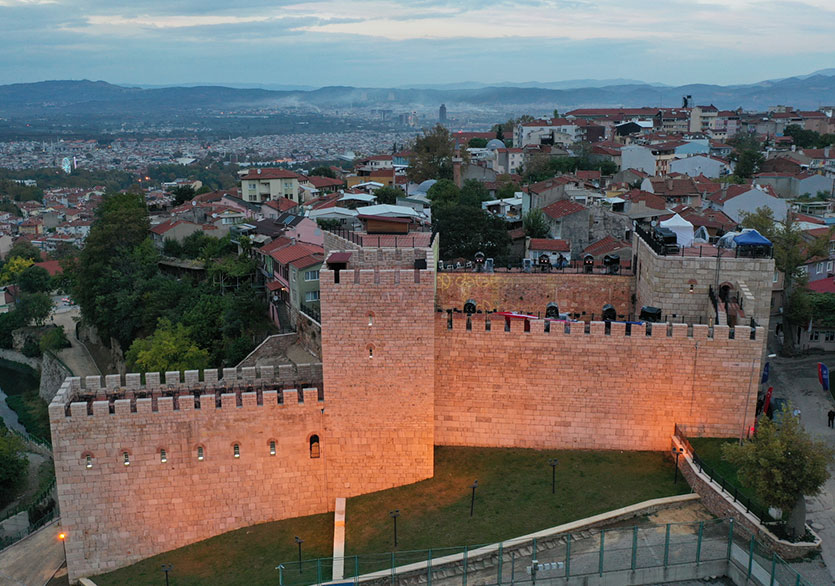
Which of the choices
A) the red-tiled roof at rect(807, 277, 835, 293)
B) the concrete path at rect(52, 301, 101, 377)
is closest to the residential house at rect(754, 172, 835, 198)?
the red-tiled roof at rect(807, 277, 835, 293)

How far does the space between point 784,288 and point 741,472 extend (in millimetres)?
19104

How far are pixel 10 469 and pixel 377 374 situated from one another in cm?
2416

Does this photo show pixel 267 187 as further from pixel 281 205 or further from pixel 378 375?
pixel 378 375

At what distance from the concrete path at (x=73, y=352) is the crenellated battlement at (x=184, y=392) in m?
32.5

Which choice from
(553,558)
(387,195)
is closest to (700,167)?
(387,195)

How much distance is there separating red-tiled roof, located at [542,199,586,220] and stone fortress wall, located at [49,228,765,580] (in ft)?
91.4

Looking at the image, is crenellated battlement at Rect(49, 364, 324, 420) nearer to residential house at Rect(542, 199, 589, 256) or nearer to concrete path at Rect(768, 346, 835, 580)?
concrete path at Rect(768, 346, 835, 580)

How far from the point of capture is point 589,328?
74.1ft

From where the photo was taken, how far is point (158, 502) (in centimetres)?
2166

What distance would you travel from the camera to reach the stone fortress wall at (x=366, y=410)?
21328mm

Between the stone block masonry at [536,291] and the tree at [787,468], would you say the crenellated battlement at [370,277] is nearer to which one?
the stone block masonry at [536,291]

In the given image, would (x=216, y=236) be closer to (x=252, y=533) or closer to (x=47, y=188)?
(x=252, y=533)

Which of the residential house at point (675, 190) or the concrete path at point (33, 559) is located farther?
the residential house at point (675, 190)

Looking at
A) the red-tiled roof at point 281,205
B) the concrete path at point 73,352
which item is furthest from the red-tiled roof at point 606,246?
the concrete path at point 73,352
